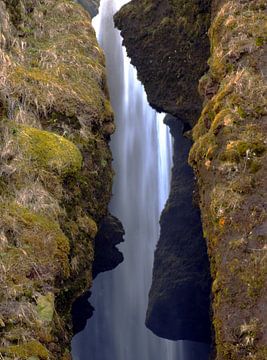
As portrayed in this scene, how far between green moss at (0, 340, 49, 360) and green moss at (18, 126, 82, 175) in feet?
9.55

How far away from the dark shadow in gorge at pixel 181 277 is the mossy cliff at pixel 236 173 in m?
6.07

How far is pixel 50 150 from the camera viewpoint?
789 cm

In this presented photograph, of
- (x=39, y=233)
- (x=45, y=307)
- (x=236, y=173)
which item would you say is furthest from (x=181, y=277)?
(x=45, y=307)

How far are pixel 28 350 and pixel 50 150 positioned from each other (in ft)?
10.9

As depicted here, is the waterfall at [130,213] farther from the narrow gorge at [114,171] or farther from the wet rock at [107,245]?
the wet rock at [107,245]

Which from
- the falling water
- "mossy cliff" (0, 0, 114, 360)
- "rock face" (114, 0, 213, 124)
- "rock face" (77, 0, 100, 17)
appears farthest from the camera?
"rock face" (77, 0, 100, 17)

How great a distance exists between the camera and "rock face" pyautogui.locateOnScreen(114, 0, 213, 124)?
12117 mm

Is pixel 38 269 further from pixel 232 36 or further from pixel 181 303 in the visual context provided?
pixel 181 303

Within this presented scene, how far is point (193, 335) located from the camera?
16.2 m

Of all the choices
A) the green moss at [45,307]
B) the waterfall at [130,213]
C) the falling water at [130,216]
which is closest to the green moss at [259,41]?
the green moss at [45,307]

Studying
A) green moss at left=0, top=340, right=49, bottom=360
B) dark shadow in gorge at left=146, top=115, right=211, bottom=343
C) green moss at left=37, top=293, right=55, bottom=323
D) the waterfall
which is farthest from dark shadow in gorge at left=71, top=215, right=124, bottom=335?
the waterfall

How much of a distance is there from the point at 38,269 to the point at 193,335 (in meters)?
11.0

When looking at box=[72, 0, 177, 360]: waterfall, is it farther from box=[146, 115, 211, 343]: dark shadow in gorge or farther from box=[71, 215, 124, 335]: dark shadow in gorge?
box=[71, 215, 124, 335]: dark shadow in gorge

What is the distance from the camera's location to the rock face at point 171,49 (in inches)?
477
